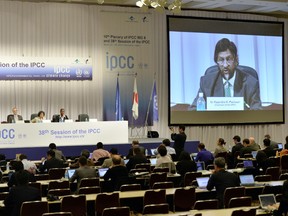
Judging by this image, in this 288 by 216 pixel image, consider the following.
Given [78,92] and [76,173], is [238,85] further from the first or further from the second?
[76,173]

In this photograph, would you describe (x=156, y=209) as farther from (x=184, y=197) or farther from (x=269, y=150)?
(x=269, y=150)

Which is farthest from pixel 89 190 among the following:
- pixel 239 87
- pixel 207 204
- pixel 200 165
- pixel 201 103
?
pixel 239 87

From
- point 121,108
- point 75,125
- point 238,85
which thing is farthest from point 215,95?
point 75,125

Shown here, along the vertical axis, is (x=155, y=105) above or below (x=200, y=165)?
above

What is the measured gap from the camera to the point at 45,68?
20250 mm

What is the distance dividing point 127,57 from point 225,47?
454cm

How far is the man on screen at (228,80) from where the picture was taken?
23641 mm

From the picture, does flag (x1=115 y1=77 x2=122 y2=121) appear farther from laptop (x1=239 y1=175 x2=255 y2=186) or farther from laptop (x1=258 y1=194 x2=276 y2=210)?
laptop (x1=258 y1=194 x2=276 y2=210)

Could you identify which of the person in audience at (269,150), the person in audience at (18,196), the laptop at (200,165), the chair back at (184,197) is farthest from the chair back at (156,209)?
the person in audience at (269,150)

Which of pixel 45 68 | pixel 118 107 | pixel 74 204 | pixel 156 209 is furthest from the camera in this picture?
pixel 118 107

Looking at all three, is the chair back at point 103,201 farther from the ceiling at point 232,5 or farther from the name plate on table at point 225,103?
the name plate on table at point 225,103

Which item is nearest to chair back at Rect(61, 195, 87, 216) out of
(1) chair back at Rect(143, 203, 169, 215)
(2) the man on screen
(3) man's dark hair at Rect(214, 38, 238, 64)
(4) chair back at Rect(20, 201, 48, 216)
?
(4) chair back at Rect(20, 201, 48, 216)

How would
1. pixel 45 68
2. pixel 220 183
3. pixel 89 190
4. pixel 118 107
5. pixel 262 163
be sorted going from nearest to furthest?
pixel 220 183
pixel 89 190
pixel 262 163
pixel 45 68
pixel 118 107

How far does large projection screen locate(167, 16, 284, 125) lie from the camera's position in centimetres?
2305
